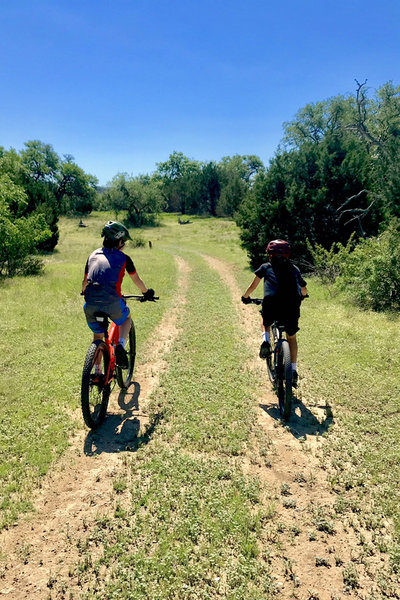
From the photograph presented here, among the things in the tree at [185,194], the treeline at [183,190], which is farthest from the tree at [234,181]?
the tree at [185,194]

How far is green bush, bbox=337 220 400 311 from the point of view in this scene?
423 inches

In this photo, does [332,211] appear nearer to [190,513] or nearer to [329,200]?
[329,200]

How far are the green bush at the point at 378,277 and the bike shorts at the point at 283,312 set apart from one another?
23.2 feet

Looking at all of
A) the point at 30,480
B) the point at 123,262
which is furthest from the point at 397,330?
the point at 30,480

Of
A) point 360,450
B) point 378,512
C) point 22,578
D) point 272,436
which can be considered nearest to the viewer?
point 22,578

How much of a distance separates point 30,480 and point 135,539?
5.38ft

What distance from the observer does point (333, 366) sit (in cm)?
688

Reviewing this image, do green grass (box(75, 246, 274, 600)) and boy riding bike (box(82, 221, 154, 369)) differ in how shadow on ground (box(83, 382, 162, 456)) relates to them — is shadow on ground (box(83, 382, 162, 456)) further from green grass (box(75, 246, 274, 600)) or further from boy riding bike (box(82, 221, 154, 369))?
boy riding bike (box(82, 221, 154, 369))

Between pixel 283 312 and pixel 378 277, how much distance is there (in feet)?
24.5

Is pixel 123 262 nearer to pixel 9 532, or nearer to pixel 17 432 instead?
pixel 17 432

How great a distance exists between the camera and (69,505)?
3.58 metres

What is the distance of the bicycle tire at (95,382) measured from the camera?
14.4 feet

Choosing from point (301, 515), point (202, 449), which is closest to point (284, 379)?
point (202, 449)

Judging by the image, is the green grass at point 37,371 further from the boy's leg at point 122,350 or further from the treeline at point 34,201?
the treeline at point 34,201
